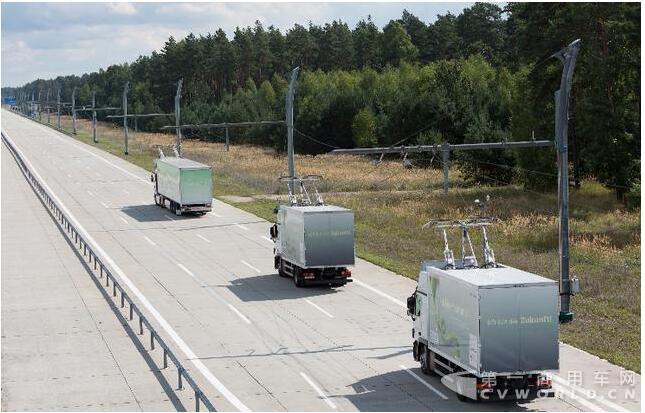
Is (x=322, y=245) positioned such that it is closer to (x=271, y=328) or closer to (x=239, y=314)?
(x=239, y=314)

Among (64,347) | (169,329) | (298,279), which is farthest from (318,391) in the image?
(298,279)

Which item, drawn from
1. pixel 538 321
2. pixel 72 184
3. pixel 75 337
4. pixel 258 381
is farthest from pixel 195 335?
pixel 72 184

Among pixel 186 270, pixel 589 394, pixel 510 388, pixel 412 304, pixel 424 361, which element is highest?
pixel 412 304

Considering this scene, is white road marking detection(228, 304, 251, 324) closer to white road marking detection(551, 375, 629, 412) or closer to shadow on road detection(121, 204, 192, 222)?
white road marking detection(551, 375, 629, 412)

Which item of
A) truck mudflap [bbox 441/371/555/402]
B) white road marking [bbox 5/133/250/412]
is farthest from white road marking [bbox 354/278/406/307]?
truck mudflap [bbox 441/371/555/402]

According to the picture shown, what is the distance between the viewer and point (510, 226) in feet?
190

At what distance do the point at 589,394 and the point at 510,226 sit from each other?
3363cm

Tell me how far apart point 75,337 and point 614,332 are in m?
16.4

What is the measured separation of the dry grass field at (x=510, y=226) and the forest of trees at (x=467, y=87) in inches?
148

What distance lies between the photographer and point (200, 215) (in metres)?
66.2

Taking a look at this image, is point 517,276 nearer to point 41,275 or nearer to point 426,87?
point 41,275

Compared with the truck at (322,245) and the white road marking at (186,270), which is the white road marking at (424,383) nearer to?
the truck at (322,245)

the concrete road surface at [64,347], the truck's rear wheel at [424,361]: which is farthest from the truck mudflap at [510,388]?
the concrete road surface at [64,347]

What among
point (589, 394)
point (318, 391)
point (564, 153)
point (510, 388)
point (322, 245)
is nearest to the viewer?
point (510, 388)
